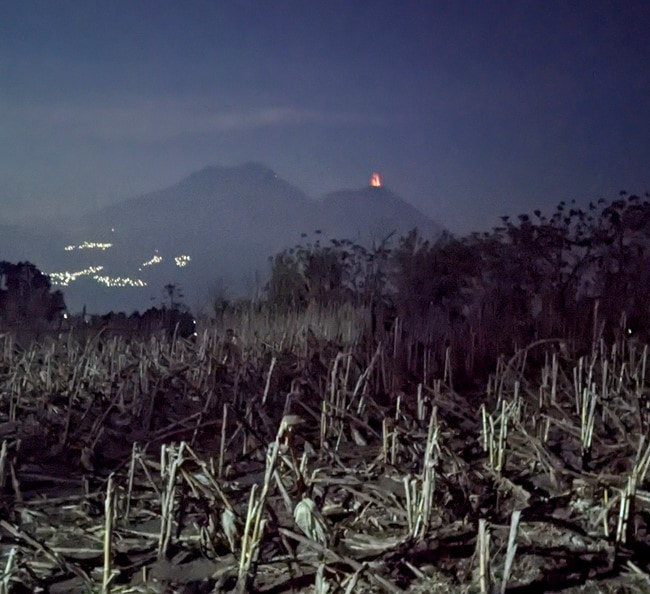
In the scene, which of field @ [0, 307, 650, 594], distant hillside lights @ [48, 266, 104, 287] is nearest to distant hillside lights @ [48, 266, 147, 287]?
distant hillside lights @ [48, 266, 104, 287]

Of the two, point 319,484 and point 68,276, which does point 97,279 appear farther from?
point 319,484

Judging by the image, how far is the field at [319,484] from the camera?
297 cm

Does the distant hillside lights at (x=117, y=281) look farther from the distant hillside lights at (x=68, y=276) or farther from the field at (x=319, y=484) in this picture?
the field at (x=319, y=484)

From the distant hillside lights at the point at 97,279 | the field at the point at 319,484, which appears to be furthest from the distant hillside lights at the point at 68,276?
the field at the point at 319,484

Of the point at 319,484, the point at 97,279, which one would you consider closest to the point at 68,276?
the point at 97,279

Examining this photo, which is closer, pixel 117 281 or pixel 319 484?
pixel 319 484

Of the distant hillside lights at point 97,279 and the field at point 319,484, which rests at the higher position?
the distant hillside lights at point 97,279

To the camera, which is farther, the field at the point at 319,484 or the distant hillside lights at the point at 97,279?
the distant hillside lights at the point at 97,279

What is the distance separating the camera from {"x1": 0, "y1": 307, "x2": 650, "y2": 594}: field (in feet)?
9.75

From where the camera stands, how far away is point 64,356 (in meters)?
8.19

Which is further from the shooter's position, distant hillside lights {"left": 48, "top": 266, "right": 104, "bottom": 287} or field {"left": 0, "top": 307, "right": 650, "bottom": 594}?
distant hillside lights {"left": 48, "top": 266, "right": 104, "bottom": 287}

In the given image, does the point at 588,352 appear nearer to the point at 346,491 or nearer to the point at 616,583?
the point at 346,491

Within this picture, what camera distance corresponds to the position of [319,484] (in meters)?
3.90

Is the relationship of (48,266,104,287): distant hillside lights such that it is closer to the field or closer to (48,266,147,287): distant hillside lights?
(48,266,147,287): distant hillside lights
